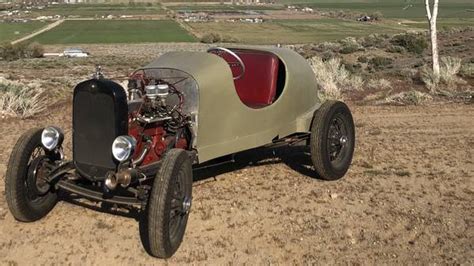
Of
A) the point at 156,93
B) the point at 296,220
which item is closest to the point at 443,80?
the point at 296,220

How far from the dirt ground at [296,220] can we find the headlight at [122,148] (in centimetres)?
87

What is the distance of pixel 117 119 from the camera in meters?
4.84

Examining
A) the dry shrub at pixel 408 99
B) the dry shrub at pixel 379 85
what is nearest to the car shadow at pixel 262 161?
the dry shrub at pixel 408 99

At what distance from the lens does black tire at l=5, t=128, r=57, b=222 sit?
5238 millimetres

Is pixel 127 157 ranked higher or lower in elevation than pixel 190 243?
higher

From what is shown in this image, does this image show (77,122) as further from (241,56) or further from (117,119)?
(241,56)

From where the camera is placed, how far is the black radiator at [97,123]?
15.8ft

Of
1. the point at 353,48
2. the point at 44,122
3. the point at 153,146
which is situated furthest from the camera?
the point at 353,48

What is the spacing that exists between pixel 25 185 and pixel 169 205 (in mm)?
1723

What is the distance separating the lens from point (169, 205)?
457 cm

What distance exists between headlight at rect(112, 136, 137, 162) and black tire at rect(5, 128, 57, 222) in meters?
1.22

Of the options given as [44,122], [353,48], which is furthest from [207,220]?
[353,48]

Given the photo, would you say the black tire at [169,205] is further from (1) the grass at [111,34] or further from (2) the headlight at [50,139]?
(1) the grass at [111,34]

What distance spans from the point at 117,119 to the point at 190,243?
1.34 metres
